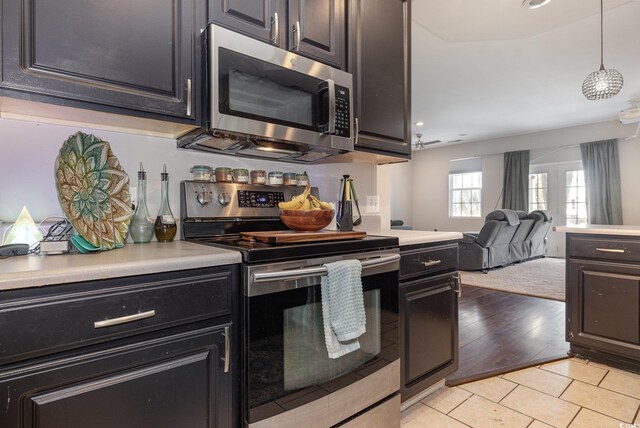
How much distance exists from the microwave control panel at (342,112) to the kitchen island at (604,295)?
1849mm

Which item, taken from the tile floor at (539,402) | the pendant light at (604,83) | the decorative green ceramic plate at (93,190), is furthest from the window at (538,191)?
the decorative green ceramic plate at (93,190)

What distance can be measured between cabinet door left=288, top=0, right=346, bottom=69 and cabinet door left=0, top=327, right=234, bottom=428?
4.11ft

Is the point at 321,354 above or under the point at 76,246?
under

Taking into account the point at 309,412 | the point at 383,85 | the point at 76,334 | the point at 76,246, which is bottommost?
the point at 309,412

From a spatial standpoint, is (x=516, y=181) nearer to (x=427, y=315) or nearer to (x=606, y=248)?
(x=606, y=248)

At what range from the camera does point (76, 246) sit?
3.74 feet

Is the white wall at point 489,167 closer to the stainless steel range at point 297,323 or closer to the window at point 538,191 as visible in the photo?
the window at point 538,191

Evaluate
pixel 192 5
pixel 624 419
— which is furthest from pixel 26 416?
pixel 624 419

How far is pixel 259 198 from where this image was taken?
1730 millimetres

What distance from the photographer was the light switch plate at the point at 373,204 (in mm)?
2387

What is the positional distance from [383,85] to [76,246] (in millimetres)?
1621

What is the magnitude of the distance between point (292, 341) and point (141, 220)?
32.0 inches

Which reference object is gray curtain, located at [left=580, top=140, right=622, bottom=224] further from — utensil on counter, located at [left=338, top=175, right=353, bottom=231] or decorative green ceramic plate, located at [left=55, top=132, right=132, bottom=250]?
decorative green ceramic plate, located at [left=55, top=132, right=132, bottom=250]

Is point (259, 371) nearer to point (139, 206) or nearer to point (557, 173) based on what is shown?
point (139, 206)
